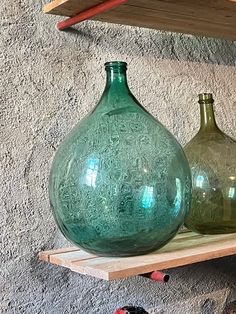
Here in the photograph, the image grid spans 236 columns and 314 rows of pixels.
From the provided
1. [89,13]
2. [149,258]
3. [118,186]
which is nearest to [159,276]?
[149,258]

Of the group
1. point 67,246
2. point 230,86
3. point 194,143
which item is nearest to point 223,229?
point 194,143

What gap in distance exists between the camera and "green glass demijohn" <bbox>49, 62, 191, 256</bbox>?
691 millimetres

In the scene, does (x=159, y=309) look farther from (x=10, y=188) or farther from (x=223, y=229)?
(x=10, y=188)

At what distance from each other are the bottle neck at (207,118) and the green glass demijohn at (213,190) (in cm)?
5

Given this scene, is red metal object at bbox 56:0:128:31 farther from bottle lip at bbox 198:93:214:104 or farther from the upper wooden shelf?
bottle lip at bbox 198:93:214:104

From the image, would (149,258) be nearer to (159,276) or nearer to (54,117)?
(159,276)

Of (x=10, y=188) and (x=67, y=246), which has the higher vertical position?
(x=10, y=188)

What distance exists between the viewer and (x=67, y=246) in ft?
2.83

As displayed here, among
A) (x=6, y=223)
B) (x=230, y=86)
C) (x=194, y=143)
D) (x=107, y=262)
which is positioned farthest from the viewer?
(x=230, y=86)

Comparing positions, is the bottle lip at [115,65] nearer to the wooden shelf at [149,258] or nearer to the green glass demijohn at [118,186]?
the green glass demijohn at [118,186]

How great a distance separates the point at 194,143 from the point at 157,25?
0.23m

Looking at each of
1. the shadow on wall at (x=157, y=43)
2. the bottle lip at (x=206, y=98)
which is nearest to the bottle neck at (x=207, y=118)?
the bottle lip at (x=206, y=98)

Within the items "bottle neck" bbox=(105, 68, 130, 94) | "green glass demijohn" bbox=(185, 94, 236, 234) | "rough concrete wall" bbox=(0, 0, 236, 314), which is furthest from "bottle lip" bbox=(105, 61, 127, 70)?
"green glass demijohn" bbox=(185, 94, 236, 234)

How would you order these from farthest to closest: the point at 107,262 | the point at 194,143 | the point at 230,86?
1. the point at 230,86
2. the point at 194,143
3. the point at 107,262
